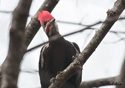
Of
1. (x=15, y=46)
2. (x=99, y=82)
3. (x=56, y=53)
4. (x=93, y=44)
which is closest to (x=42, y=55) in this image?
(x=56, y=53)

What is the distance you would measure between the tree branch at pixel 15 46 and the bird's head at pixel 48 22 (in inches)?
99.6

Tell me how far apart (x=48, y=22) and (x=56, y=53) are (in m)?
0.50

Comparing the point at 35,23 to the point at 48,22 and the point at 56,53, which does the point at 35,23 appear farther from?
the point at 56,53

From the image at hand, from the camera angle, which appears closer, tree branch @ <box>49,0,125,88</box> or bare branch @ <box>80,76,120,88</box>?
tree branch @ <box>49,0,125,88</box>

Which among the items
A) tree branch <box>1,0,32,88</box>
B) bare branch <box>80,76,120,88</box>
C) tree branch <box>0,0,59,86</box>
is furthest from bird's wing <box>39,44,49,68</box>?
tree branch <box>1,0,32,88</box>

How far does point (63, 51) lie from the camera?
4270 millimetres

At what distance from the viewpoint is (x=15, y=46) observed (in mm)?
1475

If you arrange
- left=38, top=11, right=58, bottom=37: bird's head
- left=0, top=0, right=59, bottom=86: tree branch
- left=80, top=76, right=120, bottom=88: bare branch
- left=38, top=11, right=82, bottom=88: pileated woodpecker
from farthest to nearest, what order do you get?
1. left=38, top=11, right=82, bottom=88: pileated woodpecker
2. left=38, top=11, right=58, bottom=37: bird's head
3. left=0, top=0, right=59, bottom=86: tree branch
4. left=80, top=76, right=120, bottom=88: bare branch

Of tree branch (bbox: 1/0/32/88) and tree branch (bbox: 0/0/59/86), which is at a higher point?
tree branch (bbox: 0/0/59/86)

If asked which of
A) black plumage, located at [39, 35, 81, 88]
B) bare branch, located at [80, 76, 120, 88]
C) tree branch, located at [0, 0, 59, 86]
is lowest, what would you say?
bare branch, located at [80, 76, 120, 88]

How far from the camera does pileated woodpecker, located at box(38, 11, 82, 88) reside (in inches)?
167

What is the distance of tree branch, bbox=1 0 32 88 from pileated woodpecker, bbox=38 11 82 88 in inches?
103

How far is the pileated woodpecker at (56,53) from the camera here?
13.9ft

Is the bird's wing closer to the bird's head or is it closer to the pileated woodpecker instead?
the pileated woodpecker
